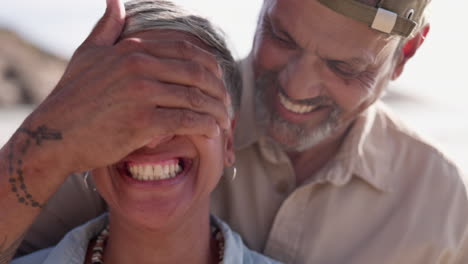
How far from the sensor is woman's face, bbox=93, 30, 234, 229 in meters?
2.06

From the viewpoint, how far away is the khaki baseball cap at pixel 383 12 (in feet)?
8.20

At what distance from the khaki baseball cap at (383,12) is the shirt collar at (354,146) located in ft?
1.67

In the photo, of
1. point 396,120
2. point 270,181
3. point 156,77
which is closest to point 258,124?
point 270,181

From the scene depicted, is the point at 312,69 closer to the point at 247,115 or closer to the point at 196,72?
the point at 247,115

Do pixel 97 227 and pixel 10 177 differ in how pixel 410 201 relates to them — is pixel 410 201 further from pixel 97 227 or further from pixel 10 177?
pixel 10 177

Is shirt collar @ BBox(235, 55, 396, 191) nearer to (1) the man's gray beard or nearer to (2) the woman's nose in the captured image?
(1) the man's gray beard

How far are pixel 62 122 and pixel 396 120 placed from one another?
5.85 feet

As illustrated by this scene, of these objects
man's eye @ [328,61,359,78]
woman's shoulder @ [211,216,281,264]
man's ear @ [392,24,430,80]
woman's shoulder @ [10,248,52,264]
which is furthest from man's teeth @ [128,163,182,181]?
man's ear @ [392,24,430,80]

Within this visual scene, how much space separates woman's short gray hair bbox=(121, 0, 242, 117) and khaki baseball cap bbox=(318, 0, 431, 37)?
0.51 meters

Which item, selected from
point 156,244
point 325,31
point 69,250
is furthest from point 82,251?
point 325,31

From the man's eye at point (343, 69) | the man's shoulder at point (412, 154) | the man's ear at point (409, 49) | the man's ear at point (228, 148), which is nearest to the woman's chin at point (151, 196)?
the man's ear at point (228, 148)

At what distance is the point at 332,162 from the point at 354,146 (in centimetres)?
13

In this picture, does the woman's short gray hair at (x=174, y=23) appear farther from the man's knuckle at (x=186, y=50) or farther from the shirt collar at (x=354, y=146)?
the shirt collar at (x=354, y=146)

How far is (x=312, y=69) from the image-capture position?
264cm
